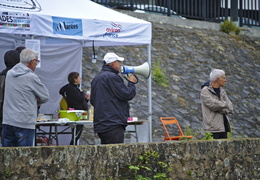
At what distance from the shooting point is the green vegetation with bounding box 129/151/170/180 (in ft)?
18.4

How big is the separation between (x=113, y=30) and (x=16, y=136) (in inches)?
123

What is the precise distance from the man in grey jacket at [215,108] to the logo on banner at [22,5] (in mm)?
2736

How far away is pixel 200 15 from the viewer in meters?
19.6

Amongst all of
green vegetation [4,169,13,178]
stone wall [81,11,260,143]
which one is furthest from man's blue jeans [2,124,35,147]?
stone wall [81,11,260,143]

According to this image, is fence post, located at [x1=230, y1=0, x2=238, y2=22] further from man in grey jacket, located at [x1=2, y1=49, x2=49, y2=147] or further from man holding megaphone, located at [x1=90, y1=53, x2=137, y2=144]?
man in grey jacket, located at [x1=2, y1=49, x2=49, y2=147]

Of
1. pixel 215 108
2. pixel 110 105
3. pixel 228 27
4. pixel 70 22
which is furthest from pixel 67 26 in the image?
pixel 228 27

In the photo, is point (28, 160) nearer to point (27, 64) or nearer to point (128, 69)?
point (27, 64)

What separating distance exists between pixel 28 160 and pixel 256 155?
2647mm

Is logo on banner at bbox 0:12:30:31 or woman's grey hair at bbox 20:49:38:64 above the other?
logo on banner at bbox 0:12:30:31

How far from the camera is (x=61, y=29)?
29.5ft

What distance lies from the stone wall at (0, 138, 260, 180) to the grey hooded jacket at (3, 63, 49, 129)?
1.77 metres

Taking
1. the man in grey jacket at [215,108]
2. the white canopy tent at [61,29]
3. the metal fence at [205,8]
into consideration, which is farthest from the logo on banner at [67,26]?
the metal fence at [205,8]

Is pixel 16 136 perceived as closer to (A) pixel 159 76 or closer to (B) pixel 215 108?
(B) pixel 215 108

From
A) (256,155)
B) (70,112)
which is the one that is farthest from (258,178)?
(70,112)
